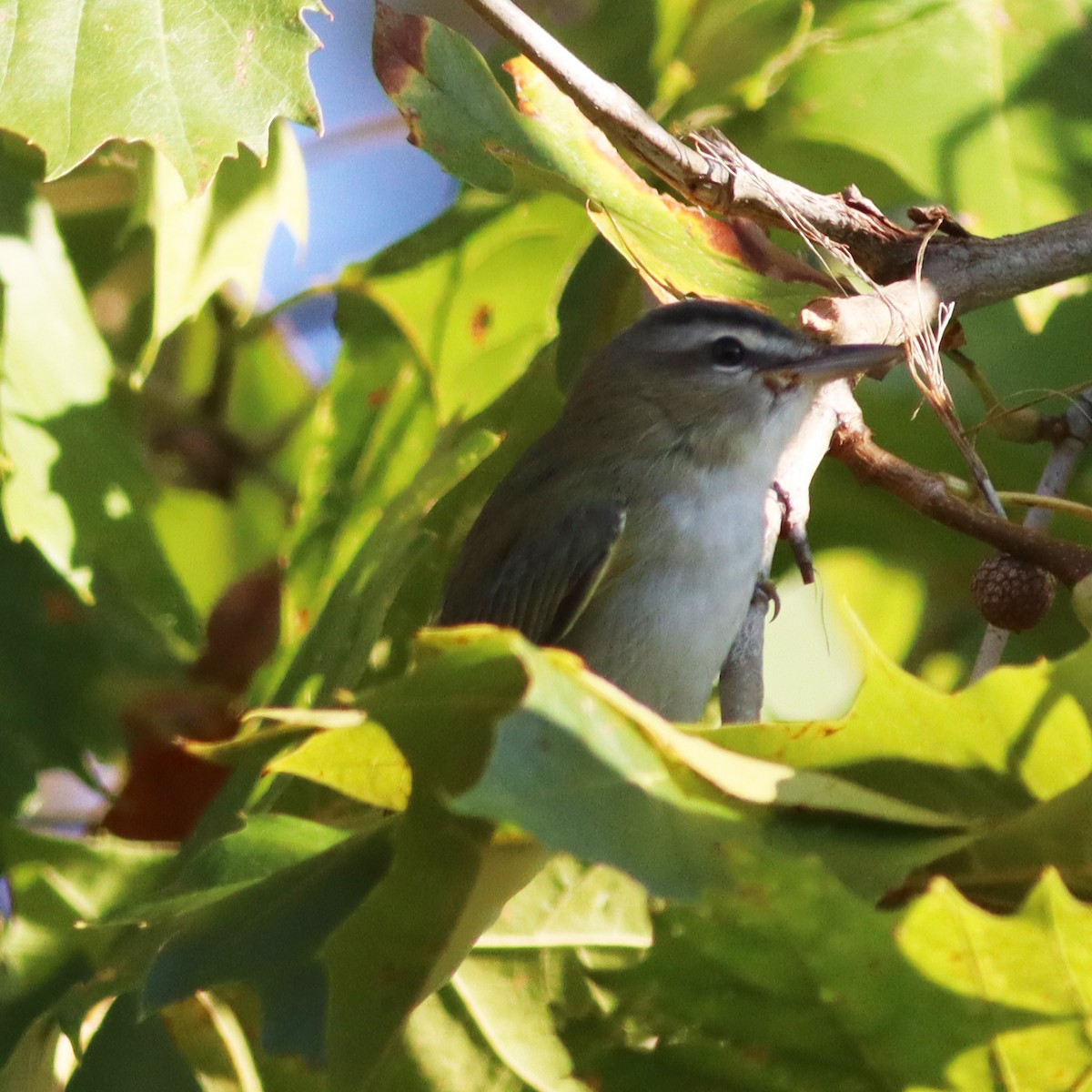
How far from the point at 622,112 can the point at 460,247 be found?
107cm

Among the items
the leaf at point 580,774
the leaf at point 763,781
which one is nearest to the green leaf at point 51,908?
the leaf at point 580,774

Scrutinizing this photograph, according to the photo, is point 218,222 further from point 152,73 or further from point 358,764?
point 358,764

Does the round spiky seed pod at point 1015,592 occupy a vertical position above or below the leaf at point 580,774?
below

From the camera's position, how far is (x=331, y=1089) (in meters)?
1.96

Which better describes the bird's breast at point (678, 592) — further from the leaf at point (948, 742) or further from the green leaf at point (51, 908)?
the leaf at point (948, 742)

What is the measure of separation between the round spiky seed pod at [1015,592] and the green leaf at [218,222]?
1.51 m

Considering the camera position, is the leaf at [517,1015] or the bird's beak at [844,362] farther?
the bird's beak at [844,362]

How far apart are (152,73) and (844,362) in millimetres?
1256

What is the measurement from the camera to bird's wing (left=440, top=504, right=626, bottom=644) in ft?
10.7

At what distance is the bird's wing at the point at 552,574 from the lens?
3.27 m

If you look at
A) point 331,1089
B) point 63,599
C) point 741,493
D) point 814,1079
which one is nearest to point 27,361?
point 63,599

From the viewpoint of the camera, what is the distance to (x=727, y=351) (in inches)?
Result: 134

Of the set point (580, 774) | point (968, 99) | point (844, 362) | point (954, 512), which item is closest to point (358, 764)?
point (580, 774)

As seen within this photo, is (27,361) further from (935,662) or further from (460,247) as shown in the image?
(935,662)
